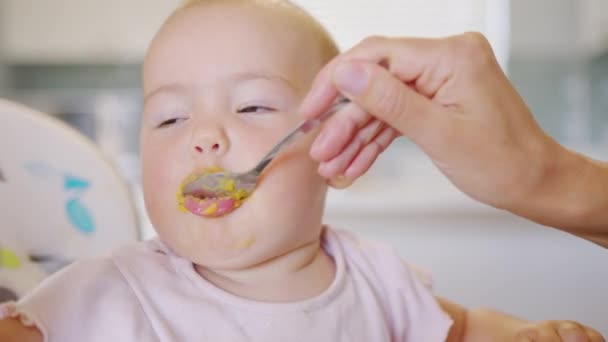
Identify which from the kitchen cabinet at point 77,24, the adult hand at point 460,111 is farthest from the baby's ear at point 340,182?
the kitchen cabinet at point 77,24

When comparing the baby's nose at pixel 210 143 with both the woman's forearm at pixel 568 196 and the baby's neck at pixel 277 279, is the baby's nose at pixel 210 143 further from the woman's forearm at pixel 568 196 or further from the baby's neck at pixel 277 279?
the woman's forearm at pixel 568 196

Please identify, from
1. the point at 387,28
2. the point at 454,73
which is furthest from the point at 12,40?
the point at 454,73

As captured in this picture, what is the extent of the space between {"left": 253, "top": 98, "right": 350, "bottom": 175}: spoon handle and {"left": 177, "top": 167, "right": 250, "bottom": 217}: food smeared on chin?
3 centimetres

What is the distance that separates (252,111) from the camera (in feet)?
2.47

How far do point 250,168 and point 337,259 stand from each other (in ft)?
0.71

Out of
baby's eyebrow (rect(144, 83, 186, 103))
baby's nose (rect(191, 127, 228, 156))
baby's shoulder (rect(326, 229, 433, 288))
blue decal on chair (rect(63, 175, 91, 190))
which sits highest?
baby's eyebrow (rect(144, 83, 186, 103))

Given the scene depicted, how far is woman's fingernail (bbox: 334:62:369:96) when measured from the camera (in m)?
0.61

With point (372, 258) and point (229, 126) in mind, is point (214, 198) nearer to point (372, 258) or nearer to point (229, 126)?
point (229, 126)

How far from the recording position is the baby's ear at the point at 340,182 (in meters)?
0.80

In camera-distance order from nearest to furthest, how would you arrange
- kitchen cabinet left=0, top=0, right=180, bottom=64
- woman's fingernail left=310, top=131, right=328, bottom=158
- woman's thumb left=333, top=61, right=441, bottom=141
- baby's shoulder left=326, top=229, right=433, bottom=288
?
woman's thumb left=333, top=61, right=441, bottom=141
woman's fingernail left=310, top=131, right=328, bottom=158
baby's shoulder left=326, top=229, right=433, bottom=288
kitchen cabinet left=0, top=0, right=180, bottom=64

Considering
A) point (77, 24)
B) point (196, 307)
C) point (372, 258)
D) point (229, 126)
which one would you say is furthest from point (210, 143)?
point (77, 24)

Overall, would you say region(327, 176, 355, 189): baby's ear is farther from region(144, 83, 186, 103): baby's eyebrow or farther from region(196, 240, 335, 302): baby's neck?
region(144, 83, 186, 103): baby's eyebrow

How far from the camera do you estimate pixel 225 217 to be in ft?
2.34

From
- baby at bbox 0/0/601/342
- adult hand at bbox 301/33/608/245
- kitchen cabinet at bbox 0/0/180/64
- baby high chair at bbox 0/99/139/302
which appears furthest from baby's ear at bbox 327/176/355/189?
kitchen cabinet at bbox 0/0/180/64
